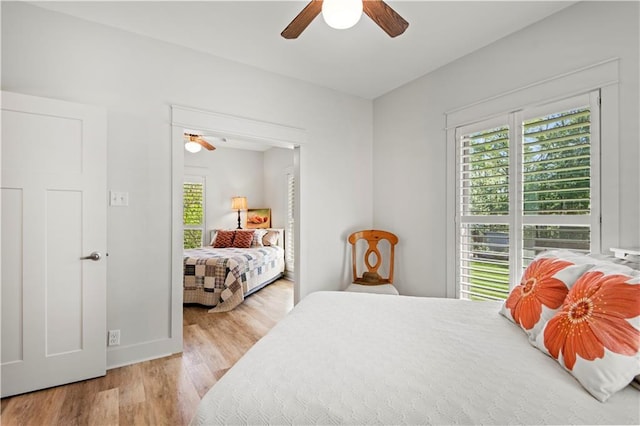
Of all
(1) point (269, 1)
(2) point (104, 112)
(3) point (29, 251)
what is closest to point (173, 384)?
(3) point (29, 251)

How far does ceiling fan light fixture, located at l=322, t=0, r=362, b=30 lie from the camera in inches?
60.0

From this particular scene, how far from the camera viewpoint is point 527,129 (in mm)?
2439

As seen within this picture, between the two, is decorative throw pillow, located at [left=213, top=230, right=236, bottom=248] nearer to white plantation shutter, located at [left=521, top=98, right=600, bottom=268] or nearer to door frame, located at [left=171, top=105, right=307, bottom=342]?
door frame, located at [left=171, top=105, right=307, bottom=342]

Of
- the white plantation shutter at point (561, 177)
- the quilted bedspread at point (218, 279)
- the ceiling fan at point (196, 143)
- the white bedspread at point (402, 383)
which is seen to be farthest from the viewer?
the ceiling fan at point (196, 143)

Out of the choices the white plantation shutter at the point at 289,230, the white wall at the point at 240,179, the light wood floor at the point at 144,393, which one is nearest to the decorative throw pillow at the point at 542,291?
the light wood floor at the point at 144,393

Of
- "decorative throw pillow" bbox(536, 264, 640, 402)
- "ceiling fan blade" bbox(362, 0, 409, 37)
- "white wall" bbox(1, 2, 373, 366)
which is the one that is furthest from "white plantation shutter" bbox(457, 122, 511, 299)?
"white wall" bbox(1, 2, 373, 366)

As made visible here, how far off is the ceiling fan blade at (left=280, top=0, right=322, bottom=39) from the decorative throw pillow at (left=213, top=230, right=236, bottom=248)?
4150 mm

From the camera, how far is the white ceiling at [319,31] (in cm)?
223

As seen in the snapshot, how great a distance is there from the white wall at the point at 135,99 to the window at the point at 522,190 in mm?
1988

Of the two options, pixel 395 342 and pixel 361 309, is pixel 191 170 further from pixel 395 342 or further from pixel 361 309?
pixel 395 342

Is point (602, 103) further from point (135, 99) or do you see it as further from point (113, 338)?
point (113, 338)

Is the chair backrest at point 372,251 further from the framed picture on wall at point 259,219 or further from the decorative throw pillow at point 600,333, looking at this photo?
the framed picture on wall at point 259,219

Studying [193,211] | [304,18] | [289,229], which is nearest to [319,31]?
[304,18]

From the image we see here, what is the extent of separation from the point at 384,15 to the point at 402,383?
1.82 metres
